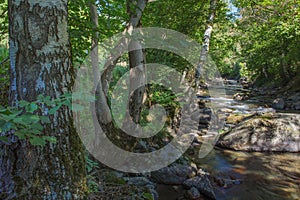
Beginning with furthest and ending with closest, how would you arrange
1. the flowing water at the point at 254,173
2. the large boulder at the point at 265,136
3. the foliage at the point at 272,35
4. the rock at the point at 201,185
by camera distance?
A: the foliage at the point at 272,35, the large boulder at the point at 265,136, the flowing water at the point at 254,173, the rock at the point at 201,185

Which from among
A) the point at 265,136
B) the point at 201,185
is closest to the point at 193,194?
the point at 201,185

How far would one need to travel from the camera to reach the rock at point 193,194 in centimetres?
454

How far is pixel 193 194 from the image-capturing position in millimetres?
4566

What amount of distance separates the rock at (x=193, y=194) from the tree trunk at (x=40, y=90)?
3.18m

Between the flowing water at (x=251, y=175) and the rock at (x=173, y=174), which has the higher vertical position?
the rock at (x=173, y=174)

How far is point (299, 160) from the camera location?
23.2ft

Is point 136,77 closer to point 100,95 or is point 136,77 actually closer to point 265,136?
point 100,95

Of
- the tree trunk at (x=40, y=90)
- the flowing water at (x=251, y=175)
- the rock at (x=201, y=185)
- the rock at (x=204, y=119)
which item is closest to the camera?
the tree trunk at (x=40, y=90)

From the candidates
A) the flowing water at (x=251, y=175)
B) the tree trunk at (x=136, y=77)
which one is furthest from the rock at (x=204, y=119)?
the tree trunk at (x=136, y=77)

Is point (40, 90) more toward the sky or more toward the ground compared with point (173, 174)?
more toward the sky

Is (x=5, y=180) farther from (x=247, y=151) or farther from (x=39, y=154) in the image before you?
(x=247, y=151)

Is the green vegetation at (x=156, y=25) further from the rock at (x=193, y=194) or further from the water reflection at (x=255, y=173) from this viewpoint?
the water reflection at (x=255, y=173)

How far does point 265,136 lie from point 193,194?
16.1 ft

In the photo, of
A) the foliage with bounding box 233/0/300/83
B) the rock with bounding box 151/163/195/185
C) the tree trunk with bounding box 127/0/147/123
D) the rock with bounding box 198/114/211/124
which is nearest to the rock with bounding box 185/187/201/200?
the rock with bounding box 151/163/195/185
